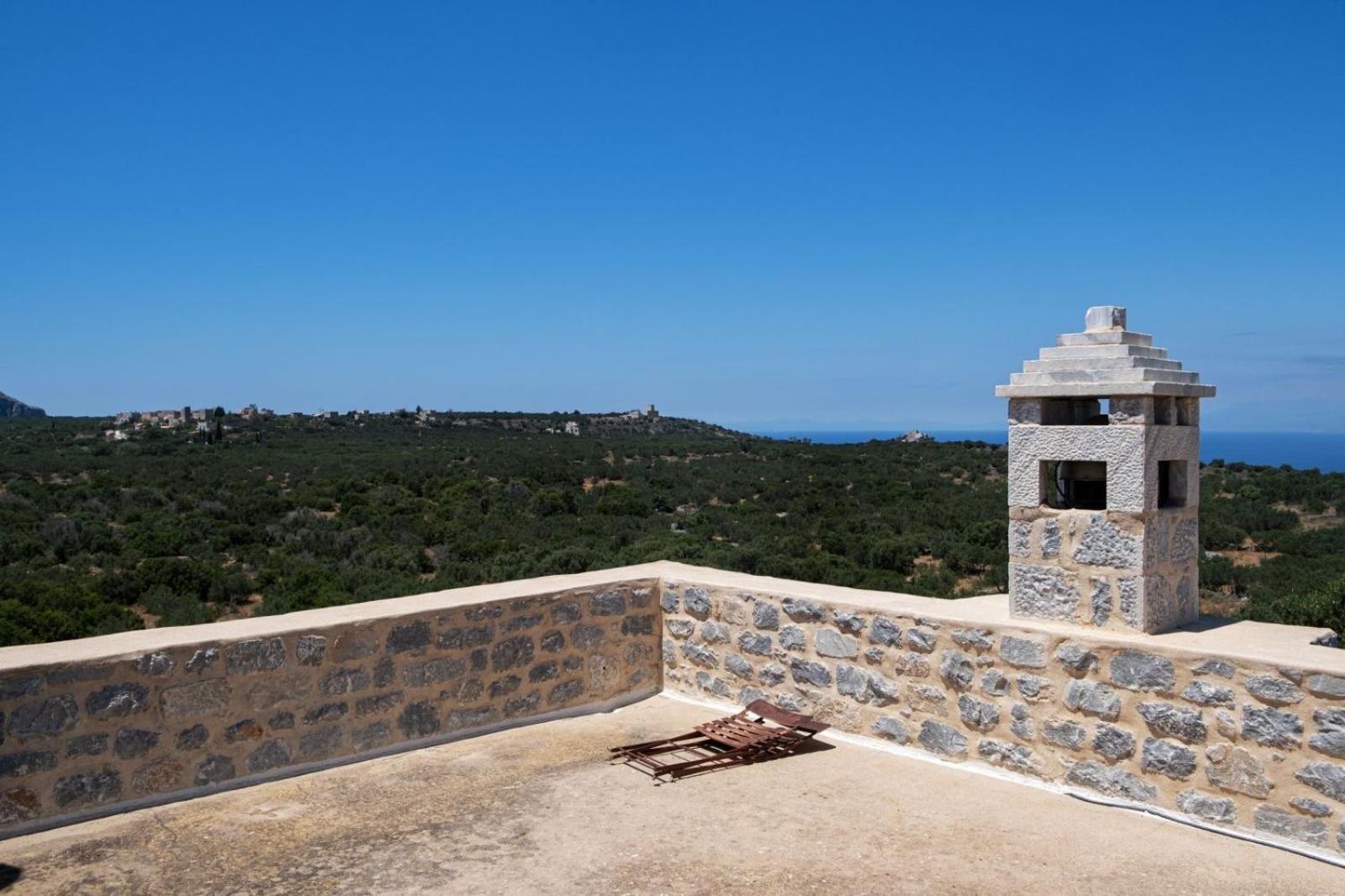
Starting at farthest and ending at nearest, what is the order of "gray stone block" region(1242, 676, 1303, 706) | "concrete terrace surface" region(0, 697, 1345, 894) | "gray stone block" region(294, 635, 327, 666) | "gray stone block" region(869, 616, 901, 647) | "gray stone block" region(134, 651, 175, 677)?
"gray stone block" region(869, 616, 901, 647), "gray stone block" region(294, 635, 327, 666), "gray stone block" region(134, 651, 175, 677), "gray stone block" region(1242, 676, 1303, 706), "concrete terrace surface" region(0, 697, 1345, 894)

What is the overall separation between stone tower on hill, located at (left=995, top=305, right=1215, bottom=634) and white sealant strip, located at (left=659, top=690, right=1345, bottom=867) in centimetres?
78

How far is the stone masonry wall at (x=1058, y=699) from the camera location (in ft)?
Result: 13.8

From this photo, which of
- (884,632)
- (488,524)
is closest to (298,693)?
(884,632)

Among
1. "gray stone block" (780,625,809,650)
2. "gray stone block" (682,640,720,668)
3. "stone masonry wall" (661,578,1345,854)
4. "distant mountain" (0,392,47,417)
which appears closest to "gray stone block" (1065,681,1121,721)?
"stone masonry wall" (661,578,1345,854)

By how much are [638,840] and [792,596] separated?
1905 mm

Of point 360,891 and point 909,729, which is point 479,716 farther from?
point 909,729

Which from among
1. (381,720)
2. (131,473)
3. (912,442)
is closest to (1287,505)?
(912,442)

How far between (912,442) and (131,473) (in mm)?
31539

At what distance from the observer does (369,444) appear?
142ft

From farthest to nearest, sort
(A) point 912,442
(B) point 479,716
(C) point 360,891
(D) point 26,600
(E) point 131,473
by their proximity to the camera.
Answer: (A) point 912,442, (E) point 131,473, (D) point 26,600, (B) point 479,716, (C) point 360,891

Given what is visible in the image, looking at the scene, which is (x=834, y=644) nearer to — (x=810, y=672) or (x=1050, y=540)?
(x=810, y=672)

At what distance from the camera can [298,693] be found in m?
5.26

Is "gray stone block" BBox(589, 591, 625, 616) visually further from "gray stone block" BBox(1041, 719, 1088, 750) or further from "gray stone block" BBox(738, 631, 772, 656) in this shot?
"gray stone block" BBox(1041, 719, 1088, 750)

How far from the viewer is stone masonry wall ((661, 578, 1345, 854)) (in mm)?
4207
